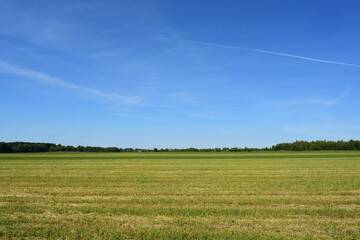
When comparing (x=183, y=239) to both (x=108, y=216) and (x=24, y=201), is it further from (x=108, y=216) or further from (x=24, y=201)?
(x=24, y=201)

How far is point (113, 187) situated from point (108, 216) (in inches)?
307

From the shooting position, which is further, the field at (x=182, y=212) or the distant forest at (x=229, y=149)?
the distant forest at (x=229, y=149)

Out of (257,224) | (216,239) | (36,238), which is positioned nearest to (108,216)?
(36,238)

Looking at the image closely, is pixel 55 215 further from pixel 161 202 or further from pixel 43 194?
pixel 43 194

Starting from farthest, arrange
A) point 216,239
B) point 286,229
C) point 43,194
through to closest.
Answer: point 43,194, point 286,229, point 216,239

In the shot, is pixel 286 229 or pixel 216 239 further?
pixel 286 229

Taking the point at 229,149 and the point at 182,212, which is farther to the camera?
the point at 229,149

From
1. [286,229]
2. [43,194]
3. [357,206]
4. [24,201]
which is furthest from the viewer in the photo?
[43,194]

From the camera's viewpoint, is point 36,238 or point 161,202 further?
point 161,202

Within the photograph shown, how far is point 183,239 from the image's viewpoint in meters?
8.88

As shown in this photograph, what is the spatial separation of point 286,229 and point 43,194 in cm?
1292

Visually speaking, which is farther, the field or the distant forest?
the distant forest

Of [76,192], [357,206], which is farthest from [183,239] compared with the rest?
[76,192]

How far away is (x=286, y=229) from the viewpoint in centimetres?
986
